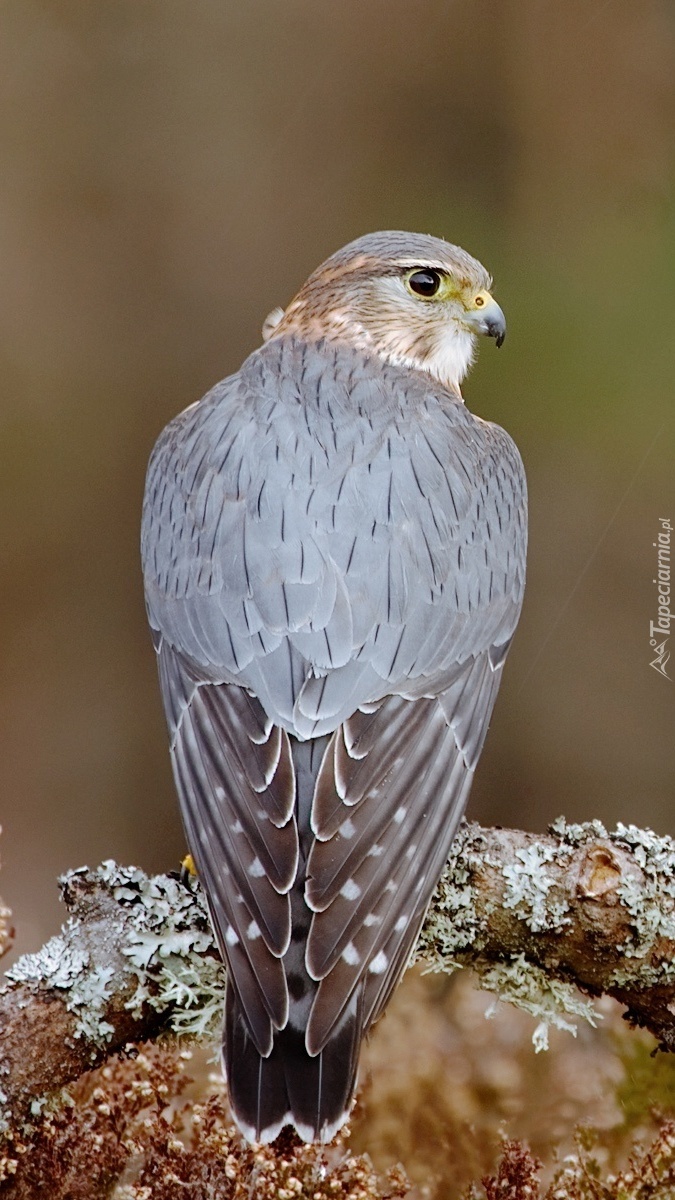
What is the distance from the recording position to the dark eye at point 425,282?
9.31 ft

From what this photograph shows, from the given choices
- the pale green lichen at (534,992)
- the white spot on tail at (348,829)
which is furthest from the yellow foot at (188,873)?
the pale green lichen at (534,992)

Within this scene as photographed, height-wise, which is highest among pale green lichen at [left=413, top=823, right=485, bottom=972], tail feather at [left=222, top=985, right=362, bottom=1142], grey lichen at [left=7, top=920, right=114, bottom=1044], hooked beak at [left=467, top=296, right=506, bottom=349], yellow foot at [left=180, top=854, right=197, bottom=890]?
hooked beak at [left=467, top=296, right=506, bottom=349]

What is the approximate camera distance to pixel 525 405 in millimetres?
3602

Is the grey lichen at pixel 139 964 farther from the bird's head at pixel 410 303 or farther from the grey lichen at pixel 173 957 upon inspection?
the bird's head at pixel 410 303

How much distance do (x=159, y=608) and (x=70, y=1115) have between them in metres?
0.89

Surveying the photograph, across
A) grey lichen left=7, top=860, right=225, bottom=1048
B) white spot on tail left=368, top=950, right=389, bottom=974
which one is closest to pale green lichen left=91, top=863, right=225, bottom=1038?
grey lichen left=7, top=860, right=225, bottom=1048

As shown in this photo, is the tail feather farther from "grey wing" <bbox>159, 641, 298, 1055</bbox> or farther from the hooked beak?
the hooked beak

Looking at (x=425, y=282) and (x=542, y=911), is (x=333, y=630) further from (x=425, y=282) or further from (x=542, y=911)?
(x=425, y=282)

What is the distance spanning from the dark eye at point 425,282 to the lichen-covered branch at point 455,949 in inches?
48.4

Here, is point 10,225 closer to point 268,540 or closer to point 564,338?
point 564,338

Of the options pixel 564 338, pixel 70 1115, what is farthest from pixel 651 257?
pixel 70 1115

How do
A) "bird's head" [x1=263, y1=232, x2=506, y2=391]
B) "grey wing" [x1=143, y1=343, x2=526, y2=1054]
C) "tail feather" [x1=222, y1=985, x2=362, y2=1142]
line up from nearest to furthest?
"tail feather" [x1=222, y1=985, x2=362, y2=1142] < "grey wing" [x1=143, y1=343, x2=526, y2=1054] < "bird's head" [x1=263, y1=232, x2=506, y2=391]

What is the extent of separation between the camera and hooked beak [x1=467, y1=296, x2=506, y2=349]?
286 centimetres

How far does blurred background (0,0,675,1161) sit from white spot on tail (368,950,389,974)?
168 cm
